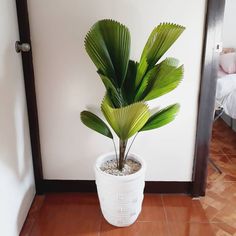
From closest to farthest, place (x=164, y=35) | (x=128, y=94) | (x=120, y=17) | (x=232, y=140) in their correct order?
(x=164, y=35)
(x=128, y=94)
(x=120, y=17)
(x=232, y=140)

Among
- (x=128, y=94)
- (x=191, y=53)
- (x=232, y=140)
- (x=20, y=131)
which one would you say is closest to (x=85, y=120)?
(x=128, y=94)

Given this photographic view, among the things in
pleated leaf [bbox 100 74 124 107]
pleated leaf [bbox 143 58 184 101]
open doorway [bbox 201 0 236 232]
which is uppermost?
pleated leaf [bbox 143 58 184 101]

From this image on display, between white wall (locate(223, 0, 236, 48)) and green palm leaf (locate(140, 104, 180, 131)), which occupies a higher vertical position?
white wall (locate(223, 0, 236, 48))

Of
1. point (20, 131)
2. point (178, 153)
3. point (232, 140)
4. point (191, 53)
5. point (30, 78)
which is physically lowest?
point (232, 140)

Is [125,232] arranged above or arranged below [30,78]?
below

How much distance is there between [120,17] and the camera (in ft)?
5.64

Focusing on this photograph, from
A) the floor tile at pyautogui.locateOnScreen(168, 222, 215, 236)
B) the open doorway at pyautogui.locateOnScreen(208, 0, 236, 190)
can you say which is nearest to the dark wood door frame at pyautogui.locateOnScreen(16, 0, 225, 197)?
the open doorway at pyautogui.locateOnScreen(208, 0, 236, 190)

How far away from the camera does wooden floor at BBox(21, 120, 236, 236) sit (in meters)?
1.74

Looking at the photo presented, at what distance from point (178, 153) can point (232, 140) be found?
1.32m

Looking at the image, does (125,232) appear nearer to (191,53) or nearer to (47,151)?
→ (47,151)

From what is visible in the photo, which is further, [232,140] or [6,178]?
[232,140]

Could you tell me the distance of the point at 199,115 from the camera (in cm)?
189

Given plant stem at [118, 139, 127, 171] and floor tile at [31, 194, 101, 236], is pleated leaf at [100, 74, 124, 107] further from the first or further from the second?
floor tile at [31, 194, 101, 236]

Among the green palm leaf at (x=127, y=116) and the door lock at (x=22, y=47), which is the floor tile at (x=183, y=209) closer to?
the green palm leaf at (x=127, y=116)
